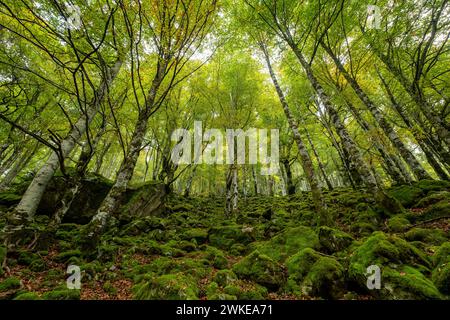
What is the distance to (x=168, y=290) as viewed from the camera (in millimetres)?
3064

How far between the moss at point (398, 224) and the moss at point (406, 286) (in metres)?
2.63

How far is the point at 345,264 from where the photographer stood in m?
3.91

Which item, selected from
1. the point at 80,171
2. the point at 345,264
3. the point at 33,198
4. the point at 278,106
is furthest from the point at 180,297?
the point at 278,106

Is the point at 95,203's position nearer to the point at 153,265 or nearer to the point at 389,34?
the point at 153,265

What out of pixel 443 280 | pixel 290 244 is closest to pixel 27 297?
pixel 290 244

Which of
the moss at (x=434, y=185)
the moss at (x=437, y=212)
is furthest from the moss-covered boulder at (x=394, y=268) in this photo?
the moss at (x=434, y=185)

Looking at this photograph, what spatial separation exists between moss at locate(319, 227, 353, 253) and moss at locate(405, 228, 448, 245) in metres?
1.27

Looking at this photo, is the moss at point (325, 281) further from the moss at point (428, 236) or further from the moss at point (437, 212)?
the moss at point (437, 212)

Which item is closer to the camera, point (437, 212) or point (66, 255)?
point (66, 255)

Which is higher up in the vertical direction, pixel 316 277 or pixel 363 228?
pixel 363 228

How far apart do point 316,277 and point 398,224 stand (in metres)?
3.49

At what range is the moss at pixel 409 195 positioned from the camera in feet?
22.7

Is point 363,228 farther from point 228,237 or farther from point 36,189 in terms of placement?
point 36,189

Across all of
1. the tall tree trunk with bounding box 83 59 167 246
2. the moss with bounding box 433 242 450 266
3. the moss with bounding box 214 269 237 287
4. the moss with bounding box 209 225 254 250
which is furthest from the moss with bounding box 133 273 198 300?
the moss with bounding box 433 242 450 266
